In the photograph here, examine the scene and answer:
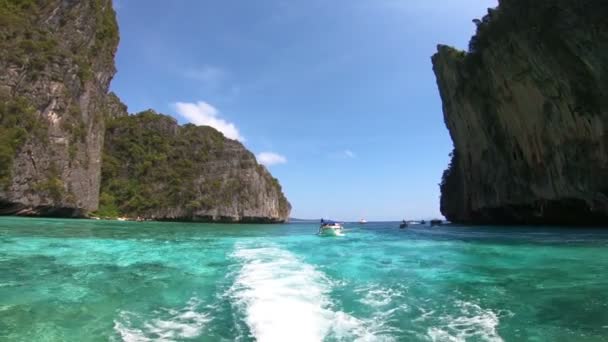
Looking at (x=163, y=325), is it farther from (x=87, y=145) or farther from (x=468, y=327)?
(x=87, y=145)

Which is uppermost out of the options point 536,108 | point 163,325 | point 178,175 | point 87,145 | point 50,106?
point 50,106

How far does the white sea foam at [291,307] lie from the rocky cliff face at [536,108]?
27.8 m

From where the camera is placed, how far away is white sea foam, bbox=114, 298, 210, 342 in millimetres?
5855

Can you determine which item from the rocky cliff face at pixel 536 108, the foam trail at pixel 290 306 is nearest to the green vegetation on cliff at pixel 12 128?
the foam trail at pixel 290 306

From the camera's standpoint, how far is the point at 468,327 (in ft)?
Result: 21.0

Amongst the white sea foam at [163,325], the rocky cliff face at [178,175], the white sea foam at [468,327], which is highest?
the rocky cliff face at [178,175]

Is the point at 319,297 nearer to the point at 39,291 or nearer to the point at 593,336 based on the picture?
the point at 593,336

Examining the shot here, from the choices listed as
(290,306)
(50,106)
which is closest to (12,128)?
(50,106)

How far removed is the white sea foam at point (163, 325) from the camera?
5.86m

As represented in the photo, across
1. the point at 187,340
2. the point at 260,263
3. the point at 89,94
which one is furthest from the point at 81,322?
the point at 89,94

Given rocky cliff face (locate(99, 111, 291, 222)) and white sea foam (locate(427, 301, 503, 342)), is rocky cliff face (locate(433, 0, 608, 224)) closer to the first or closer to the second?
white sea foam (locate(427, 301, 503, 342))

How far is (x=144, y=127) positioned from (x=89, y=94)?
34.3 m

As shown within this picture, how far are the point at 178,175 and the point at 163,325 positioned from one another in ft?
293

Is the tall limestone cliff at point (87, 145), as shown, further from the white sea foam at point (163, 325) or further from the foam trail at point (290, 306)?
the white sea foam at point (163, 325)
